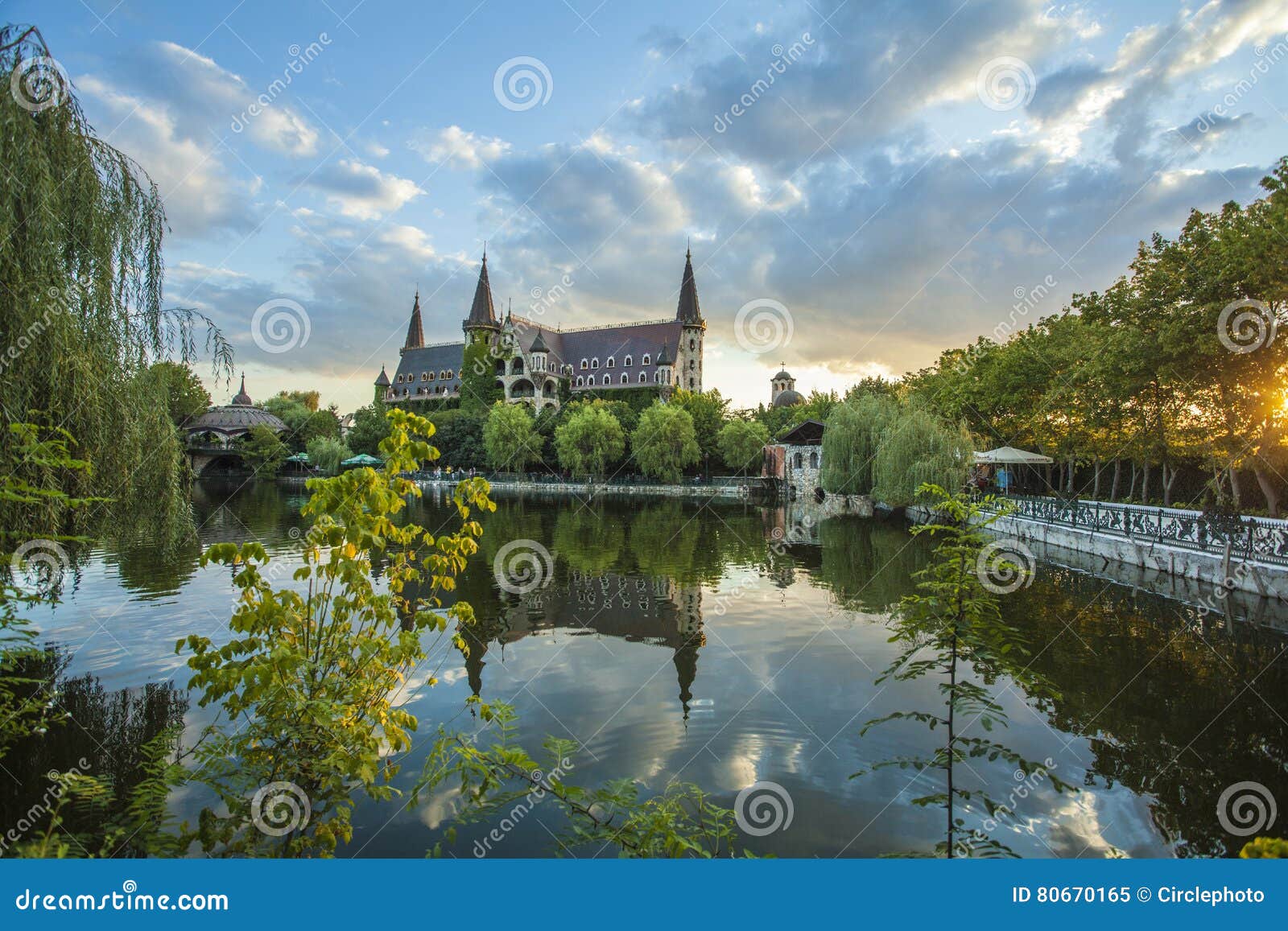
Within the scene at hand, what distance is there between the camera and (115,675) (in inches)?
339

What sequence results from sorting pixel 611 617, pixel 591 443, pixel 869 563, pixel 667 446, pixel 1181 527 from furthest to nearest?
pixel 591 443 → pixel 667 446 → pixel 869 563 → pixel 1181 527 → pixel 611 617

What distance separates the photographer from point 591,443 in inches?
2216

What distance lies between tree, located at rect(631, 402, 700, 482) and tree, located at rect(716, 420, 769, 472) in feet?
13.2

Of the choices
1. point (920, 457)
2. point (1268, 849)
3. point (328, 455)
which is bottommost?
point (1268, 849)

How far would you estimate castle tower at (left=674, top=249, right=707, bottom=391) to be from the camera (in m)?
83.6

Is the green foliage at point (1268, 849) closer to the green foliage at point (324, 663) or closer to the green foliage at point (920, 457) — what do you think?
the green foliage at point (324, 663)

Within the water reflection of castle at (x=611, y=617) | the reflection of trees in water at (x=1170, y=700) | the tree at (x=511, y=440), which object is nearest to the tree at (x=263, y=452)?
the tree at (x=511, y=440)

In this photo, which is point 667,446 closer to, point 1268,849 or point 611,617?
point 611,617

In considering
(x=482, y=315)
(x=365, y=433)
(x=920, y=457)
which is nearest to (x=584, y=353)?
(x=482, y=315)

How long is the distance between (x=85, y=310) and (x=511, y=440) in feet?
178

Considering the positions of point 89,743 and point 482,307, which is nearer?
point 89,743

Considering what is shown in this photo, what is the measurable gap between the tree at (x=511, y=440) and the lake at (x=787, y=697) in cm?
4277

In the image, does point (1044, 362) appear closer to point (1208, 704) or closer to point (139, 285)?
point (1208, 704)

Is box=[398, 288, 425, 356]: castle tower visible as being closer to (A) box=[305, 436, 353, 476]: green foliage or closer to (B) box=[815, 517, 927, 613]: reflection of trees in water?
(A) box=[305, 436, 353, 476]: green foliage
